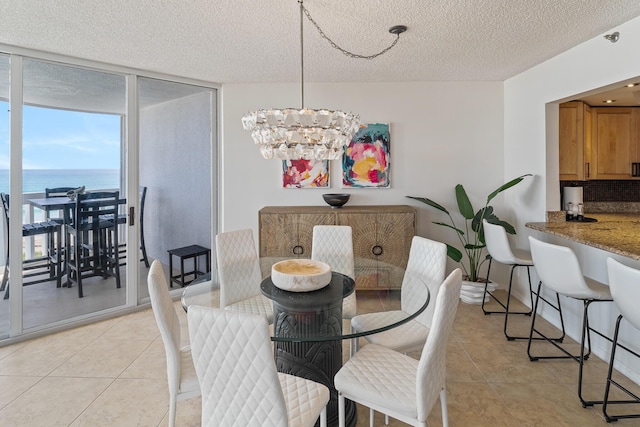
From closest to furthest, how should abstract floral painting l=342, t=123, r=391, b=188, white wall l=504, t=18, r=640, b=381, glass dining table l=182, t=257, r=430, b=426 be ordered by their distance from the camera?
glass dining table l=182, t=257, r=430, b=426 < white wall l=504, t=18, r=640, b=381 < abstract floral painting l=342, t=123, r=391, b=188

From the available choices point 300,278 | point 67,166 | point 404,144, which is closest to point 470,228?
point 404,144

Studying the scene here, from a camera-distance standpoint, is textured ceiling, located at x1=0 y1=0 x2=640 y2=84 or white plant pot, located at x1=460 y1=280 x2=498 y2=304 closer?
textured ceiling, located at x1=0 y1=0 x2=640 y2=84

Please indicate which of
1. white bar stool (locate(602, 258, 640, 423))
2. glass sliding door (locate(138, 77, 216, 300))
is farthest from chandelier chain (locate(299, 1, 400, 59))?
white bar stool (locate(602, 258, 640, 423))

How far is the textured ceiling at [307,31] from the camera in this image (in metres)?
2.28

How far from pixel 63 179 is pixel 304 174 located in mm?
2433

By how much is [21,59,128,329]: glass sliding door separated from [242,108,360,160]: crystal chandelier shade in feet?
7.77

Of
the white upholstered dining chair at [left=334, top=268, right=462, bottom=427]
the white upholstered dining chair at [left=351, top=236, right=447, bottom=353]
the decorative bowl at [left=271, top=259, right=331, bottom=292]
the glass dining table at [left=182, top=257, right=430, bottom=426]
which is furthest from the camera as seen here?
the white upholstered dining chair at [left=351, top=236, right=447, bottom=353]

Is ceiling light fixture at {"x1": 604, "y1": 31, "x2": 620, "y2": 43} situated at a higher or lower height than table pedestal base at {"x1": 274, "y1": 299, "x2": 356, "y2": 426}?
higher

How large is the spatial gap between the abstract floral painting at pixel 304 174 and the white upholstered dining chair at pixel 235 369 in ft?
10.0

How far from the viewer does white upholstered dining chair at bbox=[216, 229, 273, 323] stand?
91.7 inches

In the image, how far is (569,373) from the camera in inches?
98.6

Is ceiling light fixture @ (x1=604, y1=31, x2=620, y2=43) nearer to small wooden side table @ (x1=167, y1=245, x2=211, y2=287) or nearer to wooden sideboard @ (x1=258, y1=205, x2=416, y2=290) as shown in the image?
wooden sideboard @ (x1=258, y1=205, x2=416, y2=290)

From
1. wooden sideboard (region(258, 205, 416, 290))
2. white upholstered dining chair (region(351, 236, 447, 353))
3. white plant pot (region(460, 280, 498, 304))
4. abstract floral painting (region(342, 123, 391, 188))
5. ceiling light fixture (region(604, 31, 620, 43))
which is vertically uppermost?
ceiling light fixture (region(604, 31, 620, 43))

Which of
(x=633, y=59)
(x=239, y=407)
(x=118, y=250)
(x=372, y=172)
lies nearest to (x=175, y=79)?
(x=118, y=250)
